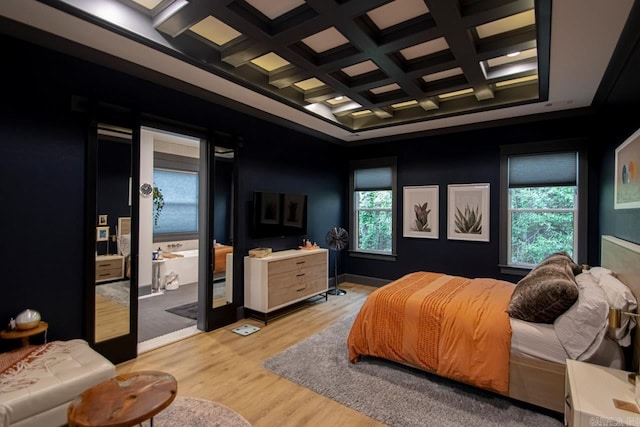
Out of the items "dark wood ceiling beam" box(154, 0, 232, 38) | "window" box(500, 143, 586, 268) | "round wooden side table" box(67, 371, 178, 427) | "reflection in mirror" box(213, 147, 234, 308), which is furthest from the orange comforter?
"dark wood ceiling beam" box(154, 0, 232, 38)

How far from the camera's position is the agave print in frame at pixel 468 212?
4871 mm

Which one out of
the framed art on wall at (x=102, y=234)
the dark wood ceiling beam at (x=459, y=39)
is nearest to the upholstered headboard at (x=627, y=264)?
the dark wood ceiling beam at (x=459, y=39)

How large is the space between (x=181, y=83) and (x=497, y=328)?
149 inches

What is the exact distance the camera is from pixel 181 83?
11.0 feet

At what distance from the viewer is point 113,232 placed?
10.4 feet

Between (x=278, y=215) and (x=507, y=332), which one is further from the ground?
(x=278, y=215)

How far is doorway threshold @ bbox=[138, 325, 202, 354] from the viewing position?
10.9 ft

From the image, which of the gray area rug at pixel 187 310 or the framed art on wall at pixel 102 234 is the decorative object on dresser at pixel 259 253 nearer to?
the gray area rug at pixel 187 310

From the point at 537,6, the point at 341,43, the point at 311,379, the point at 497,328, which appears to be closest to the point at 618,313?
the point at 497,328

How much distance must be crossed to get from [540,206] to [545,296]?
274cm

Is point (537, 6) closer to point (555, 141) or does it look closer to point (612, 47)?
point (612, 47)

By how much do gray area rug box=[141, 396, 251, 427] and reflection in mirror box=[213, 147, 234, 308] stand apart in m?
1.62

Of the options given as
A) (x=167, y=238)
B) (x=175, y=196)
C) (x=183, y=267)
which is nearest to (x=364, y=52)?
(x=183, y=267)

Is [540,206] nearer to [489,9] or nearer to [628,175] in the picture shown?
[628,175]
